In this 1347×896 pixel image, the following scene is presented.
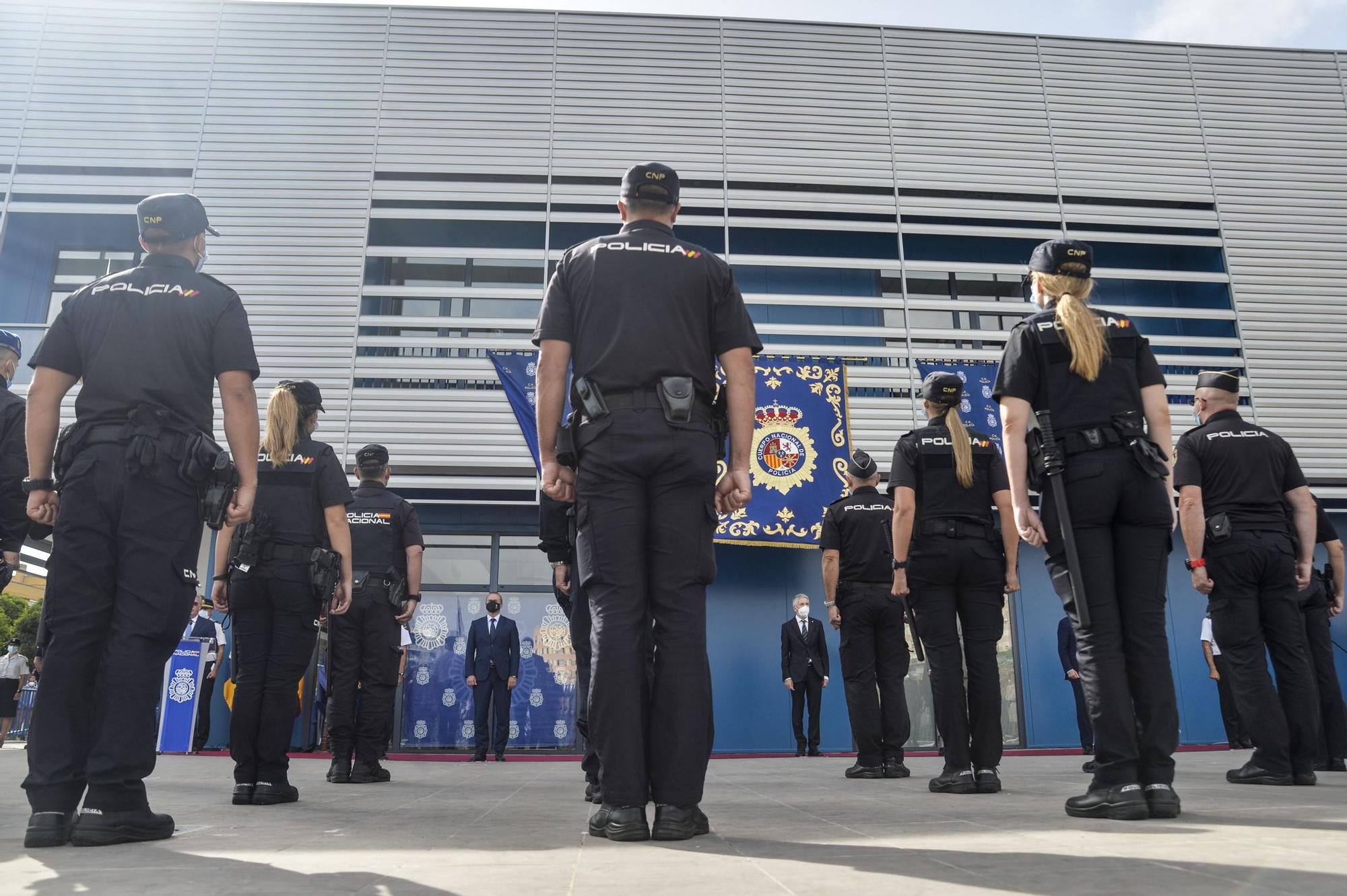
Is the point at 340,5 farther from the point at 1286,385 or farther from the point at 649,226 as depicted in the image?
the point at 1286,385

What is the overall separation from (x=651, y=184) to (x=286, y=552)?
2597 mm

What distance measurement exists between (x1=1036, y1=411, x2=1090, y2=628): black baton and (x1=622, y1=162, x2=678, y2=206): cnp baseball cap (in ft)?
5.01

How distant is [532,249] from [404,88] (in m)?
3.24

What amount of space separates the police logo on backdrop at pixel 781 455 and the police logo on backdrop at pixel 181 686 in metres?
7.04

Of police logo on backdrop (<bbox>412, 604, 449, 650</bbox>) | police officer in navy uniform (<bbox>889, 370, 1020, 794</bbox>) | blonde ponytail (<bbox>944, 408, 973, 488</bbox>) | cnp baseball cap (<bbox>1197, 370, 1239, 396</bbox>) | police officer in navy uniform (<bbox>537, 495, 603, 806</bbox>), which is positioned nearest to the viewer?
police officer in navy uniform (<bbox>537, 495, 603, 806</bbox>)

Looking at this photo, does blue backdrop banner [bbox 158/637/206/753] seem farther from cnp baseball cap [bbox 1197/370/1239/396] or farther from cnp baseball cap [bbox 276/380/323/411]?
cnp baseball cap [bbox 1197/370/1239/396]

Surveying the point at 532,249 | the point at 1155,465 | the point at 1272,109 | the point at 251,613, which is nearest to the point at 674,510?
→ the point at 1155,465

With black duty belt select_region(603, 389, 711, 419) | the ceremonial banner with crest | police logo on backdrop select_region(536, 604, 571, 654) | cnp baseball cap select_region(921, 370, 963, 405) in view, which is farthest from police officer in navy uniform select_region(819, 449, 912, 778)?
police logo on backdrop select_region(536, 604, 571, 654)

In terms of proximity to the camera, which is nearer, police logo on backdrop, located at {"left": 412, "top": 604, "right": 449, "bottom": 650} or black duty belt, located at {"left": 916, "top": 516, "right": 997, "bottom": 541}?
black duty belt, located at {"left": 916, "top": 516, "right": 997, "bottom": 541}

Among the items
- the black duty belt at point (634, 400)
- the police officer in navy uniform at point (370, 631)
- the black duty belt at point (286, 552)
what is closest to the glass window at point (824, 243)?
the police officer in navy uniform at point (370, 631)

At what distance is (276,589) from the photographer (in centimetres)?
430

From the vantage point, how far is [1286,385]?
43.7 feet

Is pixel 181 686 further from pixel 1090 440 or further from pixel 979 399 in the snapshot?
pixel 1090 440

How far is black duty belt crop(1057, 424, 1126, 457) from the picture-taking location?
3.10m
